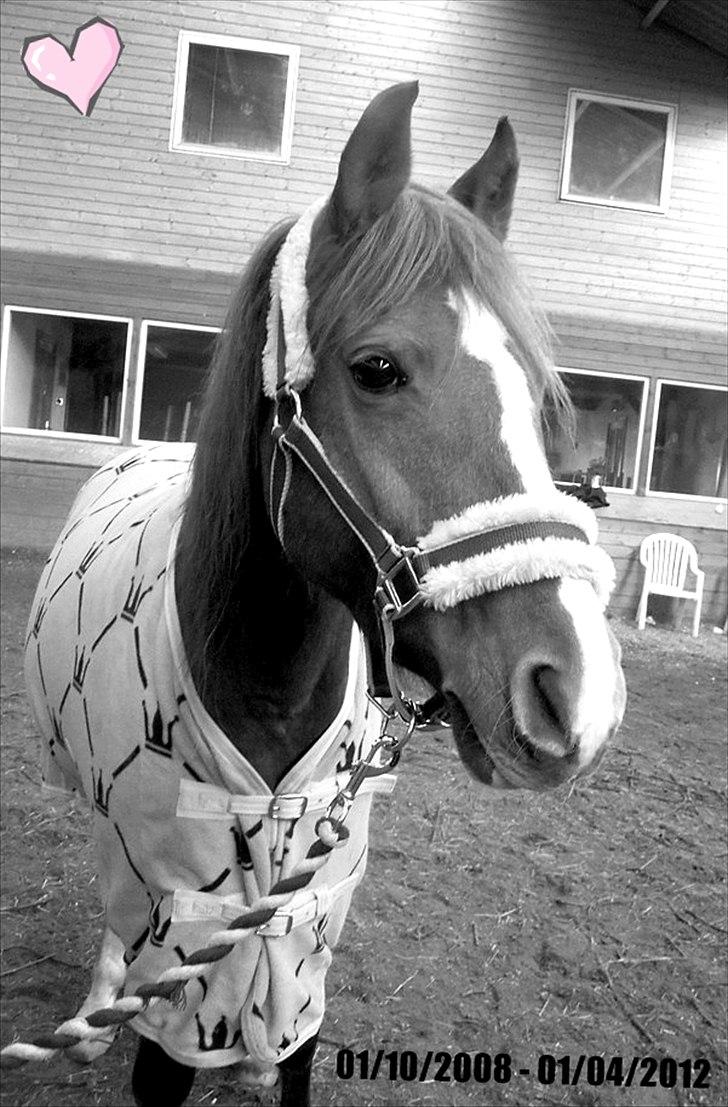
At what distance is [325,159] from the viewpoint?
31.6ft

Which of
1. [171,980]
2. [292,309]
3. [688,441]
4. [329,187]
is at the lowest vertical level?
[171,980]

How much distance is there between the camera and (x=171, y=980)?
51.6 inches

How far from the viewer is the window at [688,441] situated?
10.3 meters

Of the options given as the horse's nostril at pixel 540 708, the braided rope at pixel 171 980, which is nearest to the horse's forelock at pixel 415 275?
the horse's nostril at pixel 540 708

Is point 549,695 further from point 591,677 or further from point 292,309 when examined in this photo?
point 292,309

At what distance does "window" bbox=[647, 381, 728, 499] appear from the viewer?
33.7 feet

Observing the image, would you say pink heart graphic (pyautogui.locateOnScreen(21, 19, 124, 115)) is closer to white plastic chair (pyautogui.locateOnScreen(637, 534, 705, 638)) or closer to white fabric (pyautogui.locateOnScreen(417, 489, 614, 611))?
white fabric (pyautogui.locateOnScreen(417, 489, 614, 611))

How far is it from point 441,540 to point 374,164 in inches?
24.8

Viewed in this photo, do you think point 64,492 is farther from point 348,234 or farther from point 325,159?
point 348,234

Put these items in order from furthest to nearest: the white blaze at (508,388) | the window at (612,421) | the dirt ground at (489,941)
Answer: the window at (612,421), the dirt ground at (489,941), the white blaze at (508,388)

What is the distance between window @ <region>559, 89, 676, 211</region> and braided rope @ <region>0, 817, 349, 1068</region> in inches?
393

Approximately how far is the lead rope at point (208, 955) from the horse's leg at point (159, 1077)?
0.95 ft

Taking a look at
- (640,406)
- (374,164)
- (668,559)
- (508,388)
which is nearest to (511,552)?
(508,388)

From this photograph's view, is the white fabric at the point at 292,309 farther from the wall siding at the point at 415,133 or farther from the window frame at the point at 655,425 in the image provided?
the window frame at the point at 655,425
